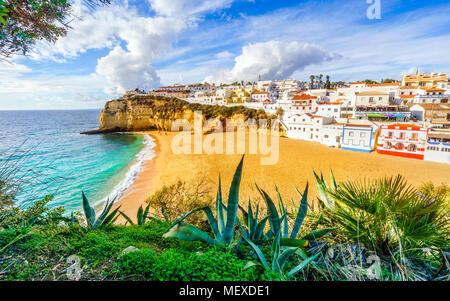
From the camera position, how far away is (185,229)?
7.93 feet

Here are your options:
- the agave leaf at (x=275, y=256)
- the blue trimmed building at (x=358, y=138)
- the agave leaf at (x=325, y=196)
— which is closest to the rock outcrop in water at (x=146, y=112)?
the blue trimmed building at (x=358, y=138)

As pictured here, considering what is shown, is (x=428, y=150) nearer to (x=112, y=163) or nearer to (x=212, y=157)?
(x=212, y=157)

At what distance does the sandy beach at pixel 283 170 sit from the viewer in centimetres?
1354

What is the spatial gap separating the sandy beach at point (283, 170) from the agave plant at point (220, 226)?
325 inches

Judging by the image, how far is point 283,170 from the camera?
17.0 metres

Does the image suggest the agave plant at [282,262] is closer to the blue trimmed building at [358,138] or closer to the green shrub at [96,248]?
the green shrub at [96,248]

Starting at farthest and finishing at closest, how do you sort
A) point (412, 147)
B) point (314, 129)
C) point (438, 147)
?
point (314, 129) → point (412, 147) → point (438, 147)

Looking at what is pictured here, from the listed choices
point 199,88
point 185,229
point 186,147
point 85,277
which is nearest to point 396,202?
point 185,229

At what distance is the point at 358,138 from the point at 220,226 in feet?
85.2

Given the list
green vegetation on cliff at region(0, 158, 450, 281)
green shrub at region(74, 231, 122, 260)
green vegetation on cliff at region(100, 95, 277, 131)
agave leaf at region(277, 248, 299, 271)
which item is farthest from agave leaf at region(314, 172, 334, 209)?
green vegetation on cliff at region(100, 95, 277, 131)

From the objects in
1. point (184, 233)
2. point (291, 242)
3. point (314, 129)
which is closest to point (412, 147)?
point (314, 129)

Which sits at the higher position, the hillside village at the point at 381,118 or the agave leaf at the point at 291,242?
the hillside village at the point at 381,118

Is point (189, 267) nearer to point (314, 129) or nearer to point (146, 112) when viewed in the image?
point (314, 129)

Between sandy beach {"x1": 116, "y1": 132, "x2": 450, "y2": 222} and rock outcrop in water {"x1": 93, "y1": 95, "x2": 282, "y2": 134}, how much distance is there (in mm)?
20276
